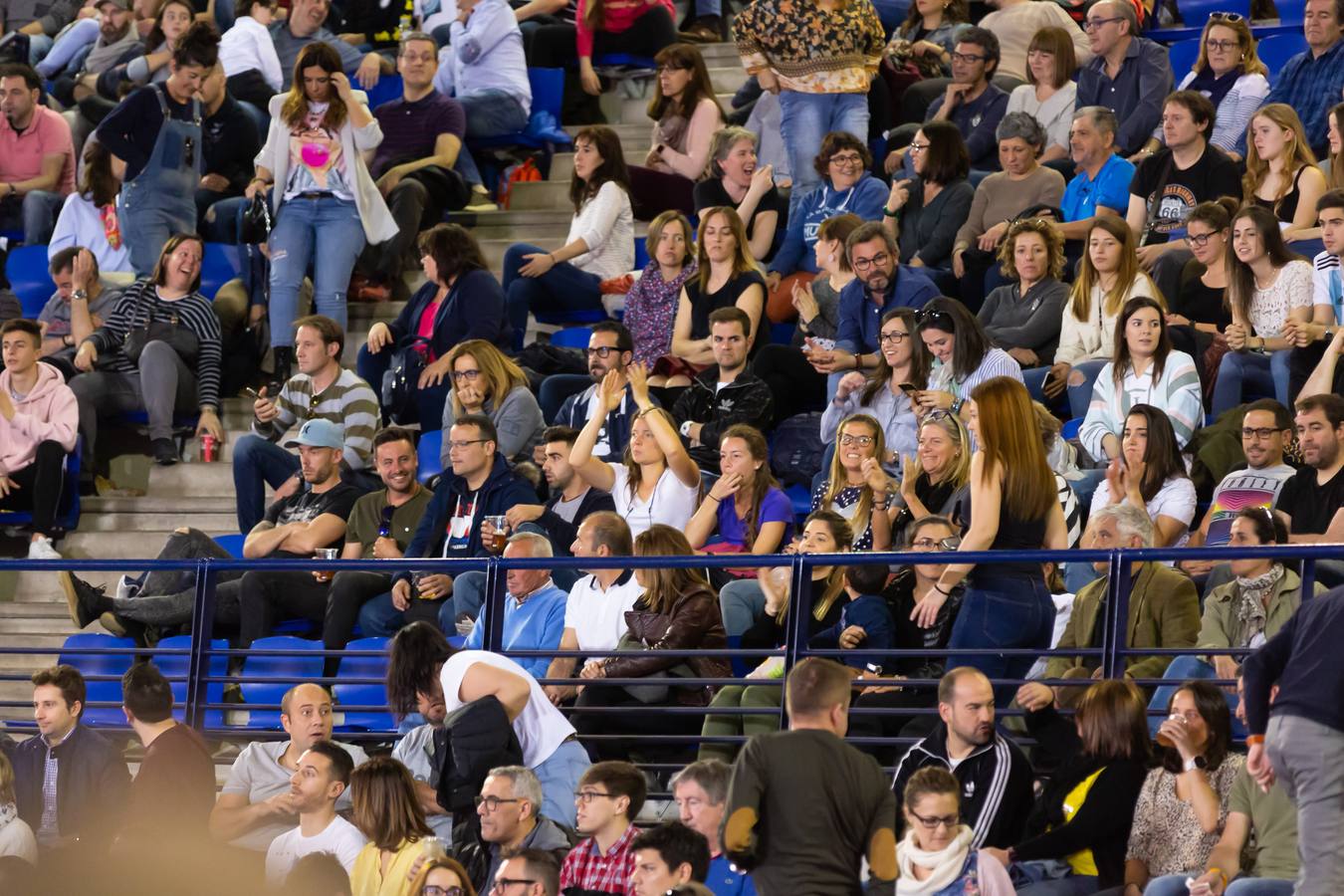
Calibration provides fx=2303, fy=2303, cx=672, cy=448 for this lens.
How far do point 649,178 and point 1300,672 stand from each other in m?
7.09

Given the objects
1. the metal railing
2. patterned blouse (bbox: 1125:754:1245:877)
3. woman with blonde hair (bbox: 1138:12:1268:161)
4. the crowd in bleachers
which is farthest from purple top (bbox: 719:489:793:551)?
woman with blonde hair (bbox: 1138:12:1268:161)

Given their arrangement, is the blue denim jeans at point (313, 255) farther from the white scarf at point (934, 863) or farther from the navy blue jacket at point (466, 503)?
the white scarf at point (934, 863)

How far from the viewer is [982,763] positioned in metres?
7.02

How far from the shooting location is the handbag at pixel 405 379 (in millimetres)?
11234

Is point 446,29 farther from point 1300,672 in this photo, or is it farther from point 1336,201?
point 1300,672

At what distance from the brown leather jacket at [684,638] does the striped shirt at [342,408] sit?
2734mm

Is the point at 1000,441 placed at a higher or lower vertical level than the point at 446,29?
higher

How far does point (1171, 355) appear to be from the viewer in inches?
362

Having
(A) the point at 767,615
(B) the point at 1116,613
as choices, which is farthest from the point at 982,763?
(A) the point at 767,615

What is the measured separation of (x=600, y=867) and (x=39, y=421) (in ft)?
17.4

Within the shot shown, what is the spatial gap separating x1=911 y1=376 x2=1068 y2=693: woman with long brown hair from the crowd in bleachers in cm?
1

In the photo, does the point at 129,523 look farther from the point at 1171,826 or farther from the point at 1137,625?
the point at 1171,826

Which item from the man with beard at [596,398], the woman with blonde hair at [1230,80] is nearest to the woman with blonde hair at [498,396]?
the man with beard at [596,398]

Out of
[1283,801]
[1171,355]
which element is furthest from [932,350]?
[1283,801]
